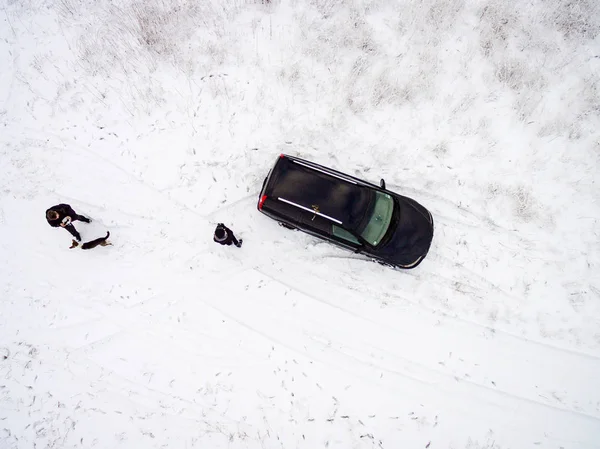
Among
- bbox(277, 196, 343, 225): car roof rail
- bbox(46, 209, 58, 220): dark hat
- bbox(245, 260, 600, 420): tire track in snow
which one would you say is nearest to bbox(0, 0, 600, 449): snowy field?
bbox(245, 260, 600, 420): tire track in snow

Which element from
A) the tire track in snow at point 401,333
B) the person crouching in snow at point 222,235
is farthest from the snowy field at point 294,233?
the person crouching in snow at point 222,235

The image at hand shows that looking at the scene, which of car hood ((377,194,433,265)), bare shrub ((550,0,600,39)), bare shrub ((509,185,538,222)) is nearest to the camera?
car hood ((377,194,433,265))

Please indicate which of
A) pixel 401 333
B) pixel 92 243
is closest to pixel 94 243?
pixel 92 243

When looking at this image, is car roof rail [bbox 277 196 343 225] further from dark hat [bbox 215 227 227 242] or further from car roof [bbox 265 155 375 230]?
dark hat [bbox 215 227 227 242]

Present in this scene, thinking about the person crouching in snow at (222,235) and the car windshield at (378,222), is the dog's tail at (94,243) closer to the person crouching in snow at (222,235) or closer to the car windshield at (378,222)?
the person crouching in snow at (222,235)

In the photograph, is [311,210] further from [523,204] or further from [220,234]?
[523,204]

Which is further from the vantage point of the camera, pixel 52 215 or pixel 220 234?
pixel 220 234

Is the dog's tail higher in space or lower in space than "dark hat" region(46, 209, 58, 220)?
lower
